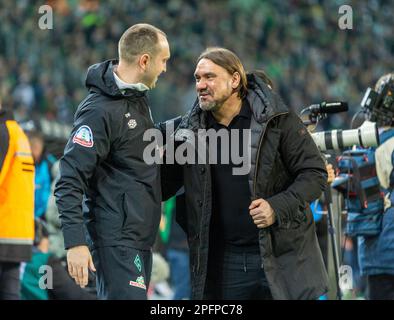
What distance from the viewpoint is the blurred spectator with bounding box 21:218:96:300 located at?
6.45 metres

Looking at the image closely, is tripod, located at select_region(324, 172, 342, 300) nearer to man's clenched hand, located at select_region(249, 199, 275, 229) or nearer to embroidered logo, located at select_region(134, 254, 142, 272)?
man's clenched hand, located at select_region(249, 199, 275, 229)

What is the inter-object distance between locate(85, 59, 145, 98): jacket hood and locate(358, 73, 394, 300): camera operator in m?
2.08

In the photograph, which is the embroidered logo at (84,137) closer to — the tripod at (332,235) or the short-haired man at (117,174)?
the short-haired man at (117,174)

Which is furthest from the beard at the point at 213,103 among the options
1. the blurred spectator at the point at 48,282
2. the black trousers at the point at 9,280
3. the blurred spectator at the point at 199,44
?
the blurred spectator at the point at 199,44

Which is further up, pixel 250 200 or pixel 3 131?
pixel 3 131

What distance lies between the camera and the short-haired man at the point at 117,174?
4180 millimetres

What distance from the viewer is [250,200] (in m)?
4.48

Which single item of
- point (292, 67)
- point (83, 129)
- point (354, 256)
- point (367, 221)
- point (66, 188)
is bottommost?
point (354, 256)

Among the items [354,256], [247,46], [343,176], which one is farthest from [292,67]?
[343,176]

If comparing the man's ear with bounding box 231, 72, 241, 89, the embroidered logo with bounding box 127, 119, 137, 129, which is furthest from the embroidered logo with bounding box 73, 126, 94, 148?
the man's ear with bounding box 231, 72, 241, 89

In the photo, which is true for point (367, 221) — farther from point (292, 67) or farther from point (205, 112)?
point (292, 67)

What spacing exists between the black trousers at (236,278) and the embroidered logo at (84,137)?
3.06 feet

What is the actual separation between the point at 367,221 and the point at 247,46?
11.6 m

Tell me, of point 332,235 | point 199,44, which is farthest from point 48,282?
point 199,44
